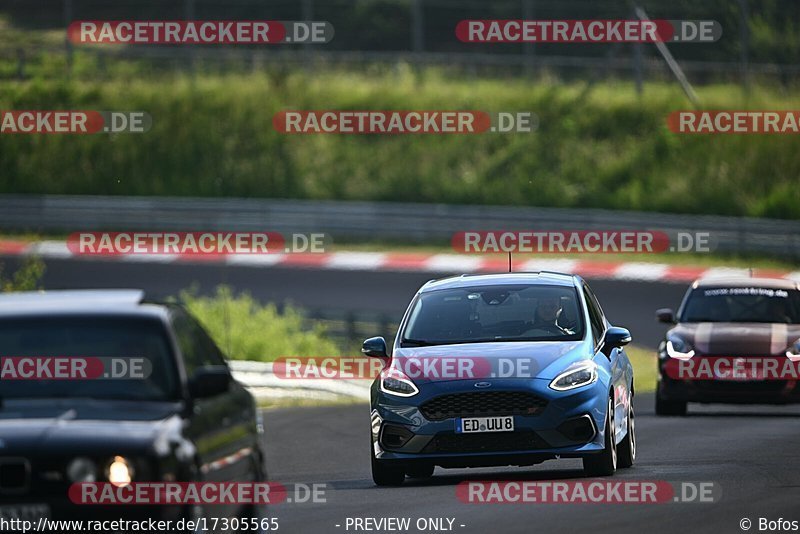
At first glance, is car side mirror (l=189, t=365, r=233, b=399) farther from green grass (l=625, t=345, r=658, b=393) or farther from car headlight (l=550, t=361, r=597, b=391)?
green grass (l=625, t=345, r=658, b=393)

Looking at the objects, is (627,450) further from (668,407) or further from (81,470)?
(81,470)

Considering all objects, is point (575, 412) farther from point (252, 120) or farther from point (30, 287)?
point (252, 120)

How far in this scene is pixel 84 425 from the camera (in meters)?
8.79

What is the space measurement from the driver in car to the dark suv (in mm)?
4496

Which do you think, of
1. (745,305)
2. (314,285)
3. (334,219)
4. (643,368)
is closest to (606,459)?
(745,305)

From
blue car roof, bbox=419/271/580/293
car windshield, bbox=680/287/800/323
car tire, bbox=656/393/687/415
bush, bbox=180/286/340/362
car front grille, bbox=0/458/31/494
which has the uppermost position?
blue car roof, bbox=419/271/580/293

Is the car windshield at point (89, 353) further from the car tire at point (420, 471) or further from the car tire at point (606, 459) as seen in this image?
the car tire at point (606, 459)

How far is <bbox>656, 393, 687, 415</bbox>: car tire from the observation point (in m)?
21.8

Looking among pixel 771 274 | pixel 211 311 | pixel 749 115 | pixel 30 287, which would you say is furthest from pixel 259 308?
pixel 749 115

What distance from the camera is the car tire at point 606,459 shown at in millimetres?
13977

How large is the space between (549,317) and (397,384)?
1503 mm

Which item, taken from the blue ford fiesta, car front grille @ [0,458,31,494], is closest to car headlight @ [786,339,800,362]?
the blue ford fiesta

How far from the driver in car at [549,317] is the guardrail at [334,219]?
994 inches

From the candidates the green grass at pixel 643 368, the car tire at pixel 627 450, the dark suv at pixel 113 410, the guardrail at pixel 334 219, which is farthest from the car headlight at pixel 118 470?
the guardrail at pixel 334 219
